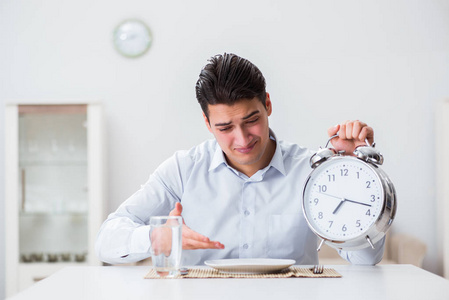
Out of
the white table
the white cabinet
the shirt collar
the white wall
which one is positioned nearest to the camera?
the white table

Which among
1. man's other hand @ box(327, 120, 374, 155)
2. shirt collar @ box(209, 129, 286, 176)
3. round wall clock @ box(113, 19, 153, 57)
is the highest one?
round wall clock @ box(113, 19, 153, 57)

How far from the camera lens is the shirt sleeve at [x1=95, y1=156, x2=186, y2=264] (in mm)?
1538

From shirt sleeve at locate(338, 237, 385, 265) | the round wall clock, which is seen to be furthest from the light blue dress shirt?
the round wall clock

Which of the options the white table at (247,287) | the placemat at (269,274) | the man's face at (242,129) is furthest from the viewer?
the man's face at (242,129)

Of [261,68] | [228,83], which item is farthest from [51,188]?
[228,83]

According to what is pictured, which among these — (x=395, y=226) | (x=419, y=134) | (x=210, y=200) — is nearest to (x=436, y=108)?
(x=419, y=134)

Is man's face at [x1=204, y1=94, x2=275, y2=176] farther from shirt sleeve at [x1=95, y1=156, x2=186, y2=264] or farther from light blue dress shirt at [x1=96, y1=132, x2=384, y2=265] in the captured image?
shirt sleeve at [x1=95, y1=156, x2=186, y2=264]

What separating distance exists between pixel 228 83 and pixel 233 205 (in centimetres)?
39

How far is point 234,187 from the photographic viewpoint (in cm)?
182

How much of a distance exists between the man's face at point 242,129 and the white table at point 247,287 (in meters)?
0.48

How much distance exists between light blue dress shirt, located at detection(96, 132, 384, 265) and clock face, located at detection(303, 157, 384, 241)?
0.93ft

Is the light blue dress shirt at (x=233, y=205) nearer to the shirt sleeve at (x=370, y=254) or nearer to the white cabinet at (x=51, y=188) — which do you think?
the shirt sleeve at (x=370, y=254)

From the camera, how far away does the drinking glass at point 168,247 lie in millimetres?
1348

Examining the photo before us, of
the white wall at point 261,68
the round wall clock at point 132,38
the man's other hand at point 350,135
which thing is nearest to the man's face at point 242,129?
the man's other hand at point 350,135
